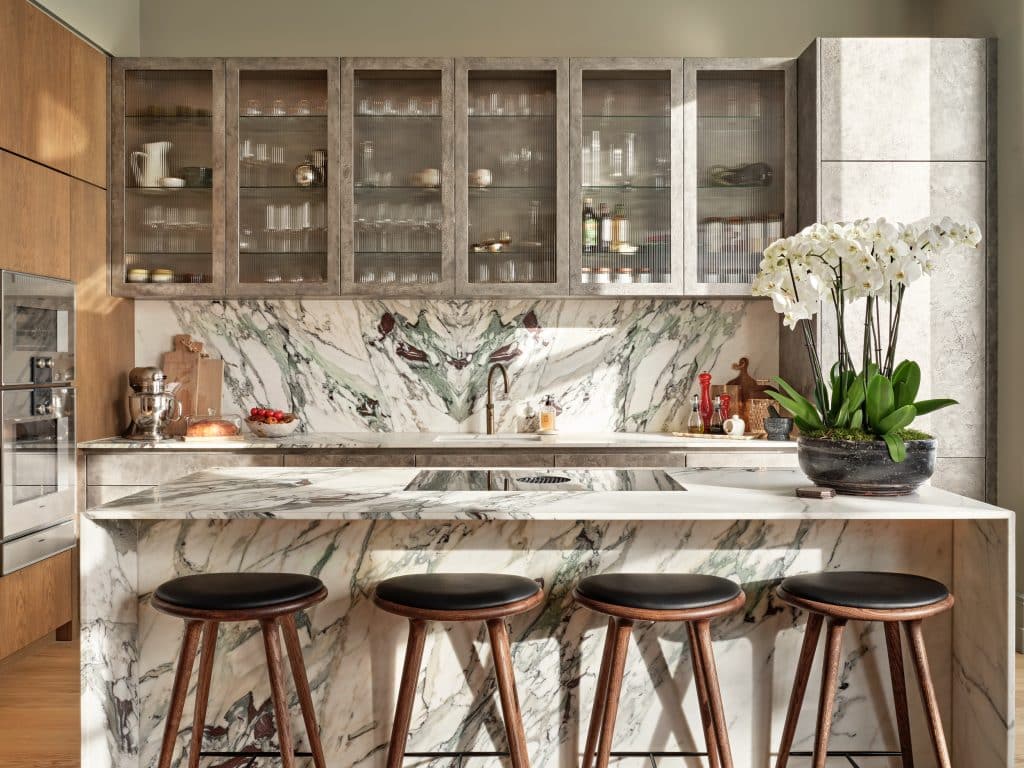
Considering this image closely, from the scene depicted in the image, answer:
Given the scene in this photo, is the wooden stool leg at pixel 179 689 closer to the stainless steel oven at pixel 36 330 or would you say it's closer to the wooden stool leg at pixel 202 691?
the wooden stool leg at pixel 202 691

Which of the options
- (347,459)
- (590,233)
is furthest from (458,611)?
(590,233)

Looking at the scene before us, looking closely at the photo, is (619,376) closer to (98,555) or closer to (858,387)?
(858,387)

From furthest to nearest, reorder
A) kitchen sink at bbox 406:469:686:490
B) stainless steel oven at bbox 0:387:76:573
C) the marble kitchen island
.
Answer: stainless steel oven at bbox 0:387:76:573 → kitchen sink at bbox 406:469:686:490 → the marble kitchen island

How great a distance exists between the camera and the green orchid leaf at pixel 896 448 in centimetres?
216

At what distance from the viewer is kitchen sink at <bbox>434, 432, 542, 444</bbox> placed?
3973 millimetres

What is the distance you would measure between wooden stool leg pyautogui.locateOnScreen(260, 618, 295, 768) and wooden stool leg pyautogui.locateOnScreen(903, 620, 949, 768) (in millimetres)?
1467

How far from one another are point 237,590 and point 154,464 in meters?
2.04

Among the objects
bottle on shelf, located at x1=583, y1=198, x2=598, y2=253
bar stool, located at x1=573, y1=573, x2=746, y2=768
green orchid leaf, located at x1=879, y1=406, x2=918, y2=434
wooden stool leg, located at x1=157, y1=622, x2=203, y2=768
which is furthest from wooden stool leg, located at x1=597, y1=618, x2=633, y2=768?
bottle on shelf, located at x1=583, y1=198, x2=598, y2=253

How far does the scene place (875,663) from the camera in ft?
7.52

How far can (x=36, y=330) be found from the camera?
3416 mm

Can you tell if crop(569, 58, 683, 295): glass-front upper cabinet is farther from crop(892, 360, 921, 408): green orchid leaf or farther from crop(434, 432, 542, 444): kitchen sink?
crop(892, 360, 921, 408): green orchid leaf

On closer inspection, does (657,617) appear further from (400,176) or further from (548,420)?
(400,176)

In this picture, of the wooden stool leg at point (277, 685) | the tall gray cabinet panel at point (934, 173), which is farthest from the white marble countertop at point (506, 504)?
the tall gray cabinet panel at point (934, 173)

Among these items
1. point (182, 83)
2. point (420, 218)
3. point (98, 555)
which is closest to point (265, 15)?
point (182, 83)
